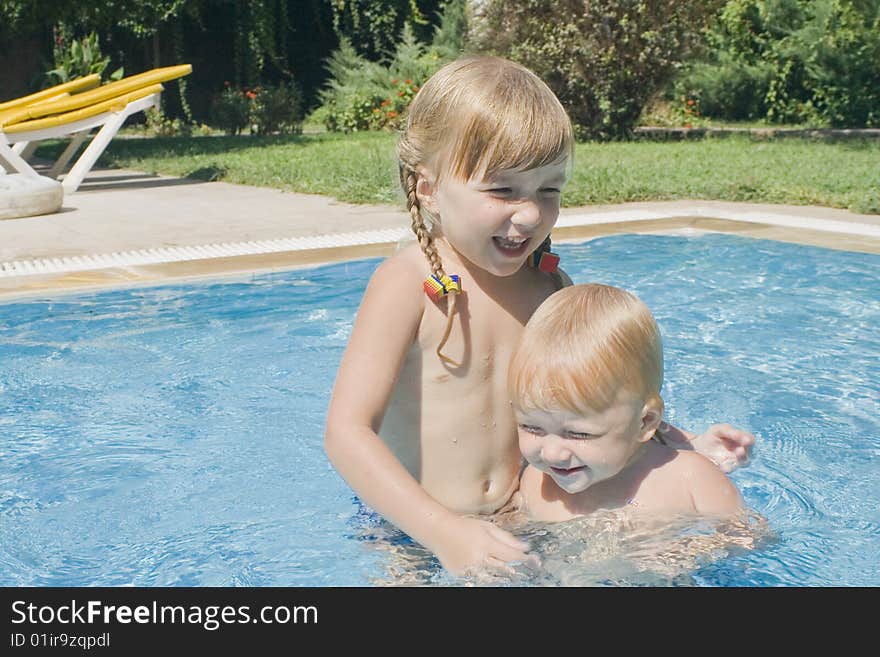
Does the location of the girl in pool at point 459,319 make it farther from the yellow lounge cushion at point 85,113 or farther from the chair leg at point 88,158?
the chair leg at point 88,158

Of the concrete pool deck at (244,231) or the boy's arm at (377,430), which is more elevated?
the boy's arm at (377,430)

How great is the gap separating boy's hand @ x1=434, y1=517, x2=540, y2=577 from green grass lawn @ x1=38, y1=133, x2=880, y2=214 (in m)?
4.97

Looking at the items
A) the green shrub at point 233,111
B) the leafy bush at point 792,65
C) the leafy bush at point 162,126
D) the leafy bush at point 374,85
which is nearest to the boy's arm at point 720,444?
the leafy bush at point 792,65

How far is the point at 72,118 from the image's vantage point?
1172 cm

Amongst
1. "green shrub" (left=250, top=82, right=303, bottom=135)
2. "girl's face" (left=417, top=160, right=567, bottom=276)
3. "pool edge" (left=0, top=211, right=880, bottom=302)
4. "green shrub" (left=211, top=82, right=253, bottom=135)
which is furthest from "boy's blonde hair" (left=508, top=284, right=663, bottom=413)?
"green shrub" (left=211, top=82, right=253, bottom=135)

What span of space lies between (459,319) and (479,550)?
0.64 m

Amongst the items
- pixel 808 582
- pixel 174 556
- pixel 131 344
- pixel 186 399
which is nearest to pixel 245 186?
pixel 131 344

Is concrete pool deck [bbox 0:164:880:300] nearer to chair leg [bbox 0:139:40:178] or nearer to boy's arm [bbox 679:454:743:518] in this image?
chair leg [bbox 0:139:40:178]

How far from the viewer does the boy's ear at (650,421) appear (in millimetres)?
2502

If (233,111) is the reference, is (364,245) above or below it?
above

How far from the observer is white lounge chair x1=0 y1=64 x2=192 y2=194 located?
11312 mm

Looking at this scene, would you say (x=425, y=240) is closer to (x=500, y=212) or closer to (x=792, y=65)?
(x=500, y=212)

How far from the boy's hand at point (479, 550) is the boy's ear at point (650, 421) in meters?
0.45

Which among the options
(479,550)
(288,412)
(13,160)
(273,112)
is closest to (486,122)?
(479,550)
